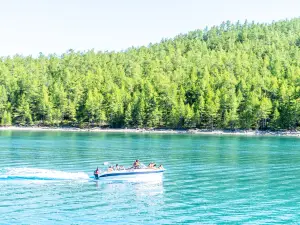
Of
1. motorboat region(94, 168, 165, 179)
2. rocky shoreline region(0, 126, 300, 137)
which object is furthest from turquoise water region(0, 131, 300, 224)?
rocky shoreline region(0, 126, 300, 137)

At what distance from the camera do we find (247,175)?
63.4 meters

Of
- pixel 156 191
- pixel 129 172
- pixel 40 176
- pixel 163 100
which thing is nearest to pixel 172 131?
pixel 163 100

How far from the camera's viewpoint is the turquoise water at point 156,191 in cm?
4069

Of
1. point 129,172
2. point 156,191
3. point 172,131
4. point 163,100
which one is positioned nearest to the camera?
point 156,191

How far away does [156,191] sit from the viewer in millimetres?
51719

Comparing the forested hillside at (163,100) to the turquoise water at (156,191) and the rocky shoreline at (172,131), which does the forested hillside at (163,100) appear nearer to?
the rocky shoreline at (172,131)

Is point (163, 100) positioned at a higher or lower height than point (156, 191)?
higher

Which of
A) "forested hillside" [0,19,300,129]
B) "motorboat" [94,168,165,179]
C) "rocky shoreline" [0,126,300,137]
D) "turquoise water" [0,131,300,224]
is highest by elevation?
"forested hillside" [0,19,300,129]

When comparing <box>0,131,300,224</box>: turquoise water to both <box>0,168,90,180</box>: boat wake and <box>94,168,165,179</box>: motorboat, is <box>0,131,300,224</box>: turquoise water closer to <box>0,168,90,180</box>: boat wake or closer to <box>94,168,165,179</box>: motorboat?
<box>0,168,90,180</box>: boat wake

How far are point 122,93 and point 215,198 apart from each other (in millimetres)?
134197

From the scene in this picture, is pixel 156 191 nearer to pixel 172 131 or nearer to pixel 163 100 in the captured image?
pixel 172 131

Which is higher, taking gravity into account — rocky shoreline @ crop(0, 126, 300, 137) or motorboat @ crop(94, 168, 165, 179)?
rocky shoreline @ crop(0, 126, 300, 137)

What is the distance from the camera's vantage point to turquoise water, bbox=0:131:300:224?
133 feet

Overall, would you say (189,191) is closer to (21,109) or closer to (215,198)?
(215,198)
